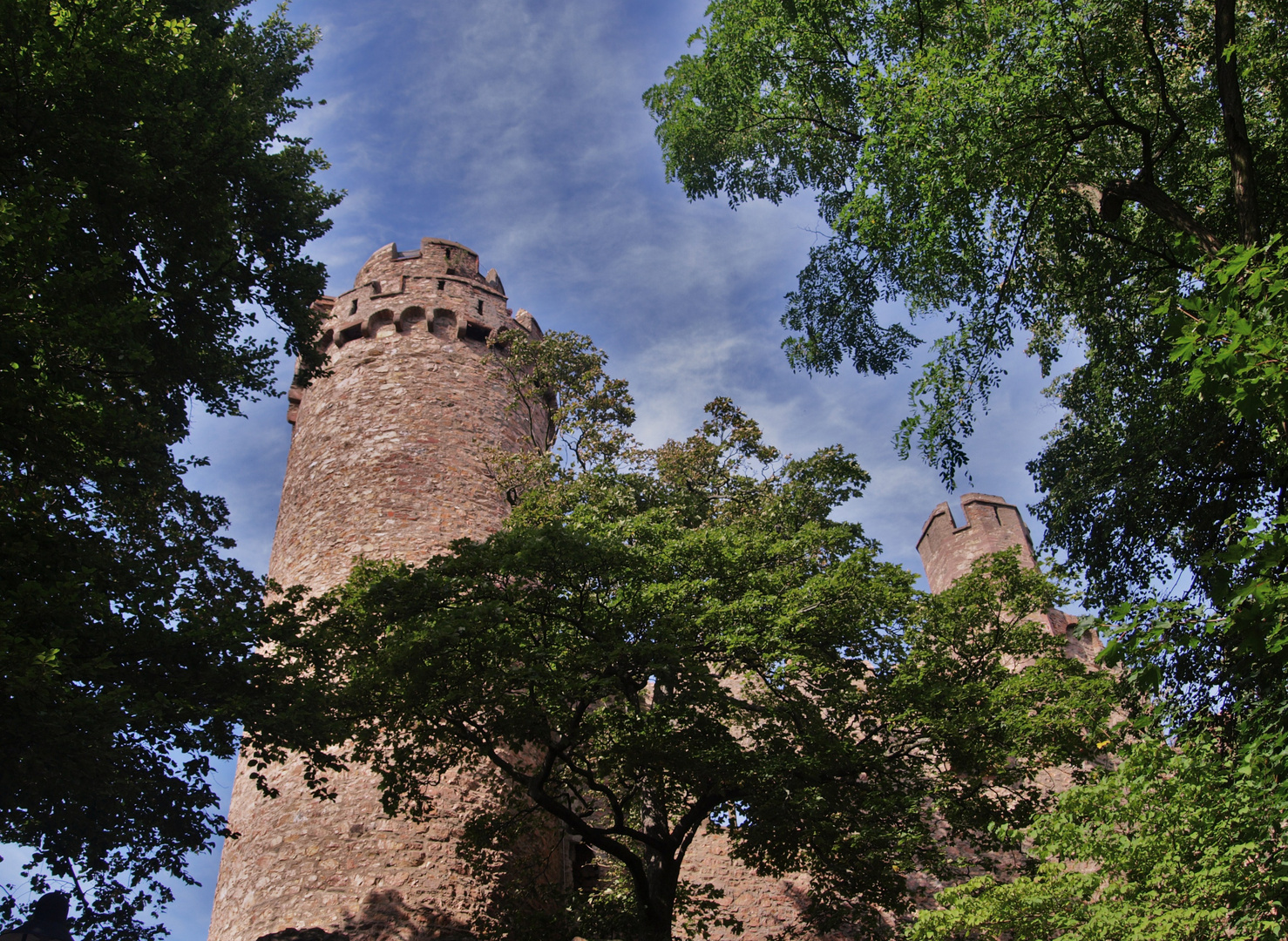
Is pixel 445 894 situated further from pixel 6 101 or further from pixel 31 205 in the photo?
pixel 6 101

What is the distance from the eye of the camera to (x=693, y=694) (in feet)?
32.3

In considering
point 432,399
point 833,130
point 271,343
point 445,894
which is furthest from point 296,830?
point 833,130

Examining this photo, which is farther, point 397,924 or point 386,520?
point 386,520

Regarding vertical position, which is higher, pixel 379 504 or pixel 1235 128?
pixel 379 504

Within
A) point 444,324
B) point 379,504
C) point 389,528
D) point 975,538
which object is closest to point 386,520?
point 389,528

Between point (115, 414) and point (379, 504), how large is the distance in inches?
277

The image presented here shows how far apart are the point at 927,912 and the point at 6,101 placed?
1129 centimetres

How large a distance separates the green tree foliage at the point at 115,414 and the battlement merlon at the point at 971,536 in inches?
727

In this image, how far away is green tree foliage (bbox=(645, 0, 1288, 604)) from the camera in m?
8.80

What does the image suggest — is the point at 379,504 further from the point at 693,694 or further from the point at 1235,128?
the point at 1235,128

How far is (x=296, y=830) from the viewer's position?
1168cm

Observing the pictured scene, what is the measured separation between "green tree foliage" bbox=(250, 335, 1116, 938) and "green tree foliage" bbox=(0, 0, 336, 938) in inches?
39.9

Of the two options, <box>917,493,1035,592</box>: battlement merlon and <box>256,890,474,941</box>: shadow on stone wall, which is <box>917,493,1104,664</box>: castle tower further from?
<box>256,890,474,941</box>: shadow on stone wall

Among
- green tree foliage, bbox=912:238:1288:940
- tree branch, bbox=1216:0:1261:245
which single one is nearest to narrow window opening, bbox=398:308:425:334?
green tree foliage, bbox=912:238:1288:940
